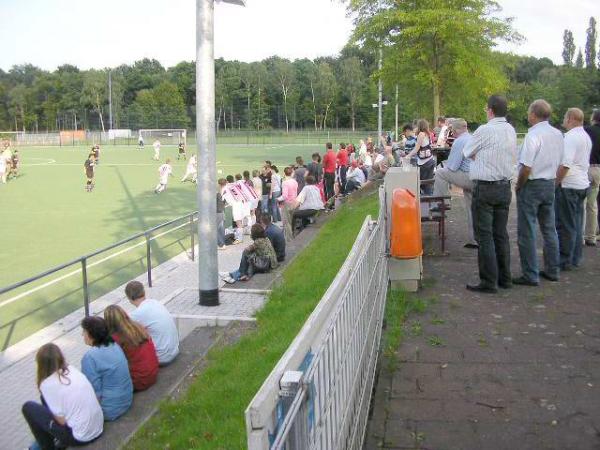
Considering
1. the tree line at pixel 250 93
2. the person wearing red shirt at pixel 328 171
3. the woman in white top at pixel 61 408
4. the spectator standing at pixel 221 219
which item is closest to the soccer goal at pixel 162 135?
the tree line at pixel 250 93

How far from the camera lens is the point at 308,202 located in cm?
1678

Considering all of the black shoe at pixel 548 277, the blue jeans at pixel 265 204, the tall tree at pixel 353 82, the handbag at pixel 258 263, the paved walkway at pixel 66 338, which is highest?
the tall tree at pixel 353 82

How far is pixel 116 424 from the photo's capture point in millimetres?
5789

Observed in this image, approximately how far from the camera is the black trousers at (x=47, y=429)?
5.47 metres

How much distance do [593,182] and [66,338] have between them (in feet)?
24.6

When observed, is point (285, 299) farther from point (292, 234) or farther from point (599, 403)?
point (292, 234)

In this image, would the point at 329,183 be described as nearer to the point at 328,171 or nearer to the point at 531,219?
the point at 328,171

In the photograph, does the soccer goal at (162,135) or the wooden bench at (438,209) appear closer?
the wooden bench at (438,209)

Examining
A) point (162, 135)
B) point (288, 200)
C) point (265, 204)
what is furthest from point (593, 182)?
point (162, 135)

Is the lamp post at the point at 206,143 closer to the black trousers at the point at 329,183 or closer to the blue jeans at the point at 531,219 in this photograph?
the blue jeans at the point at 531,219

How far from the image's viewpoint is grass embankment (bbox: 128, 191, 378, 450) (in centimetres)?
510

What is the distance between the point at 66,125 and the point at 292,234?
362 ft

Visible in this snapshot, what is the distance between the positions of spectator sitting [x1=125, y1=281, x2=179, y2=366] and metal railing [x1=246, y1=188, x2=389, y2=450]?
2.84 metres

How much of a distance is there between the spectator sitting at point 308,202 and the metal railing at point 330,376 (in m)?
11.5
